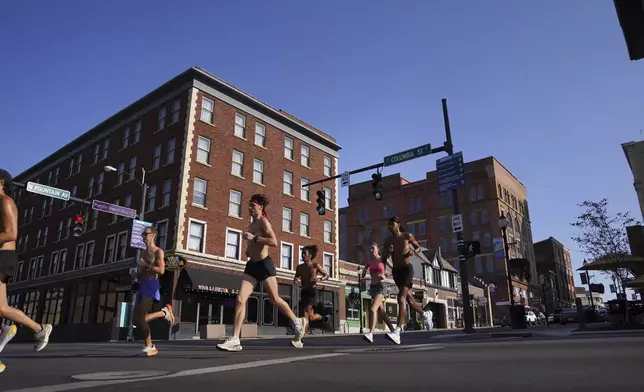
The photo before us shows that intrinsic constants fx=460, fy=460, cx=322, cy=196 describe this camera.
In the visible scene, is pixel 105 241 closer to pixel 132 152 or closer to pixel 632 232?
pixel 132 152

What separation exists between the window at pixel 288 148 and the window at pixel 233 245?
817 cm

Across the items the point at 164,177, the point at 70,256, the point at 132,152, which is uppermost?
the point at 132,152

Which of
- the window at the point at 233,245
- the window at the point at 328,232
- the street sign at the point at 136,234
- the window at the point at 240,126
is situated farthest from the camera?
the window at the point at 328,232

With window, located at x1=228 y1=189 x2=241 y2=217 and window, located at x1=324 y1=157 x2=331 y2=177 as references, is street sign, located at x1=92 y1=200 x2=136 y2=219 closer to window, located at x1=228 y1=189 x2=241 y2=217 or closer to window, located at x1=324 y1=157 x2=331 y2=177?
window, located at x1=228 y1=189 x2=241 y2=217

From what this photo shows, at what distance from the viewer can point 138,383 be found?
3.36 meters

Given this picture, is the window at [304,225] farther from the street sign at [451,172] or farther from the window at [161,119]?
the street sign at [451,172]

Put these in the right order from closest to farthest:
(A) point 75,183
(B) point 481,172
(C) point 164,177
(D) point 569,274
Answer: (C) point 164,177 < (A) point 75,183 < (B) point 481,172 < (D) point 569,274

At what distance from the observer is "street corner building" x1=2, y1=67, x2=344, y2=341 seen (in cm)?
2633

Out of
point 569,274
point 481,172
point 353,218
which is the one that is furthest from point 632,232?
point 569,274

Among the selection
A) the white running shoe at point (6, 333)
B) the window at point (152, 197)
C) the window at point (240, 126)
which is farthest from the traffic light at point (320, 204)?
the white running shoe at point (6, 333)

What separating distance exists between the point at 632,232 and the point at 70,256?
39563mm

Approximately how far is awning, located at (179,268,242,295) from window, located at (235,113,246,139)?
9709 mm

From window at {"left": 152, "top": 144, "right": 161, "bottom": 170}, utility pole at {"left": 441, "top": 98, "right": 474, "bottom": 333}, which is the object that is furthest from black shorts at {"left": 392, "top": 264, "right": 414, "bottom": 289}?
window at {"left": 152, "top": 144, "right": 161, "bottom": 170}

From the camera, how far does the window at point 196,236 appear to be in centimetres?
2623
